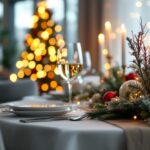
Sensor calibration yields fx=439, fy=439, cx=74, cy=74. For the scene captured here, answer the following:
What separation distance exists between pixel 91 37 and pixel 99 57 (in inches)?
10.8

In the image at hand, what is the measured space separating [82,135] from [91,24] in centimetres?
390

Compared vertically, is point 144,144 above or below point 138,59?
below

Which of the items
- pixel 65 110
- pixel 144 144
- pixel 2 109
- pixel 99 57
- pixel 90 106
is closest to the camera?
pixel 144 144

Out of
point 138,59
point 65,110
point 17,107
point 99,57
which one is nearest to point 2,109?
point 17,107

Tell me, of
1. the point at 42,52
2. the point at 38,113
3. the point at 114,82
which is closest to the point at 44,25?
the point at 42,52

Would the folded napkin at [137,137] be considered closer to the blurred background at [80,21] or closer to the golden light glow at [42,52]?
the blurred background at [80,21]

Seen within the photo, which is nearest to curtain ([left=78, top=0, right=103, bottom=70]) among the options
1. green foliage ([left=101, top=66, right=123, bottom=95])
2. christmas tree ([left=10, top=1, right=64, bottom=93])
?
christmas tree ([left=10, top=1, right=64, bottom=93])

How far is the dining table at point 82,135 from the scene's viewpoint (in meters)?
1.33

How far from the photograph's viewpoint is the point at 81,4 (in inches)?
208

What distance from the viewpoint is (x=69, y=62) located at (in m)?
1.83

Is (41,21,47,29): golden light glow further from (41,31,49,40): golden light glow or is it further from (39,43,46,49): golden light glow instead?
(39,43,46,49): golden light glow

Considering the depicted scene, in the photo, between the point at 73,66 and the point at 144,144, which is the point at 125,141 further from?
the point at 73,66

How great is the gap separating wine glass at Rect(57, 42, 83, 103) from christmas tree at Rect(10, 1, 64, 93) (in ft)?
9.47

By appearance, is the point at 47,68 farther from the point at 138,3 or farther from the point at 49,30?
the point at 138,3
